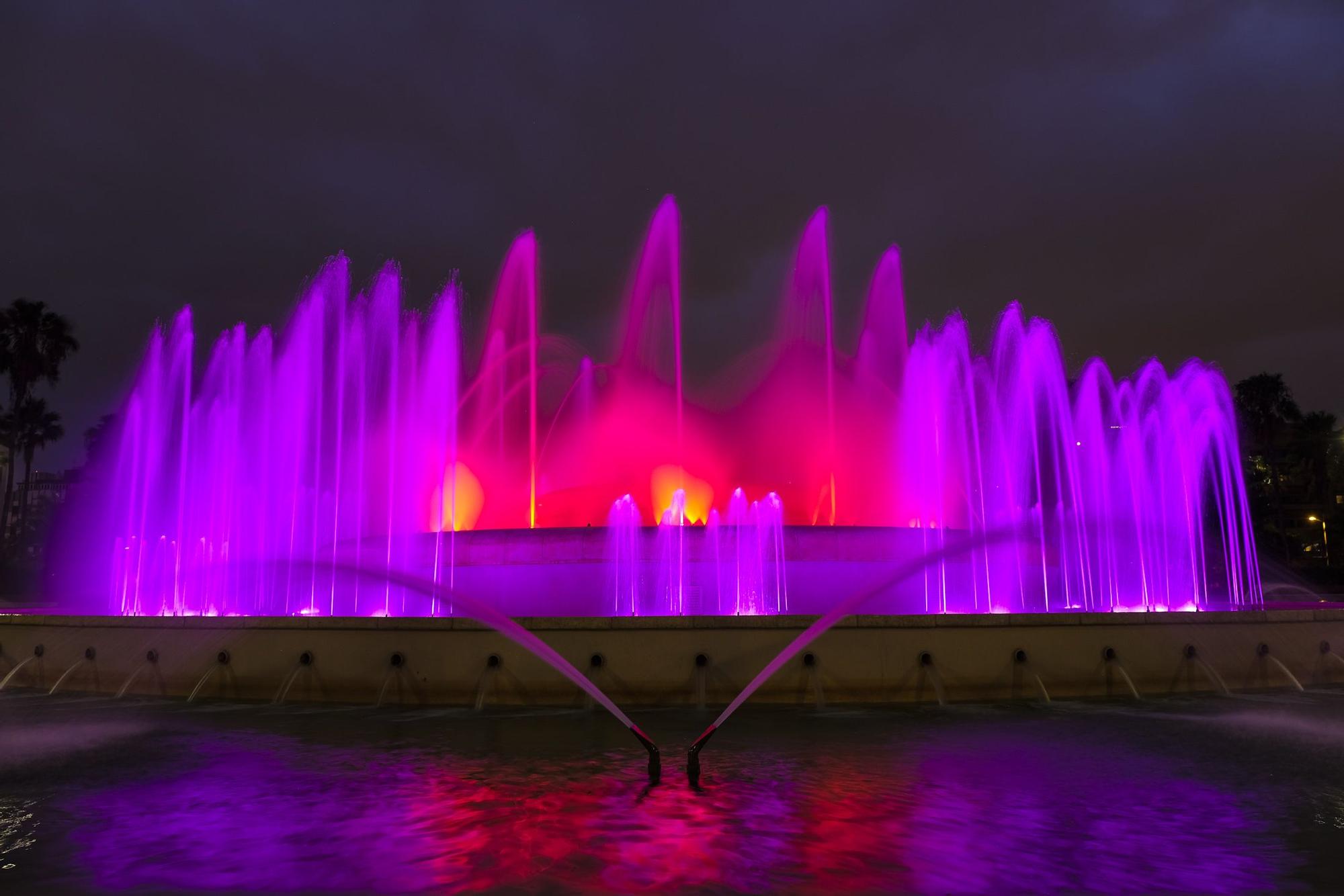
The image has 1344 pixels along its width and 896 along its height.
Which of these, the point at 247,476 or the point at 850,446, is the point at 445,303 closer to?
the point at 247,476

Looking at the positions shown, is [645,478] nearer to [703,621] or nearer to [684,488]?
[684,488]

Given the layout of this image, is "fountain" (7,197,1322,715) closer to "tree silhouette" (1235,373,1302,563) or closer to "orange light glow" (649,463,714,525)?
"orange light glow" (649,463,714,525)

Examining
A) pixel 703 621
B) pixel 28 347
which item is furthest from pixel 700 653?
pixel 28 347

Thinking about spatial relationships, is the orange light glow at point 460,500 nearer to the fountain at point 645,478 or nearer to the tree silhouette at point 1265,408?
the fountain at point 645,478

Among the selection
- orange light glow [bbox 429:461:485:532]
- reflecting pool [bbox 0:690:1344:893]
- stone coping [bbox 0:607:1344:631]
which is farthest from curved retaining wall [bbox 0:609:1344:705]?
orange light glow [bbox 429:461:485:532]

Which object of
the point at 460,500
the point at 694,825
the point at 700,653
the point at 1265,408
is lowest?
the point at 694,825

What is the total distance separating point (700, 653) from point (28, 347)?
5648 centimetres

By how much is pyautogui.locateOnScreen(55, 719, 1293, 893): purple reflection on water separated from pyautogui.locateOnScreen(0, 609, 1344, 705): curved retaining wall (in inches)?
119

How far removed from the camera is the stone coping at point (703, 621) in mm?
11602

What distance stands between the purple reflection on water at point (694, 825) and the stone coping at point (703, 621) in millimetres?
3111

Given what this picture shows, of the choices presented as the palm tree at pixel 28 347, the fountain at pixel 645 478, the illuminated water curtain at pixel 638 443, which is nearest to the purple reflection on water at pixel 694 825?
the fountain at pixel 645 478

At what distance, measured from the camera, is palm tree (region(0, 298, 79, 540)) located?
53.3 meters

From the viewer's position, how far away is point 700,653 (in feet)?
37.9

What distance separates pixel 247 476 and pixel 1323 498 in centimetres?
6762
